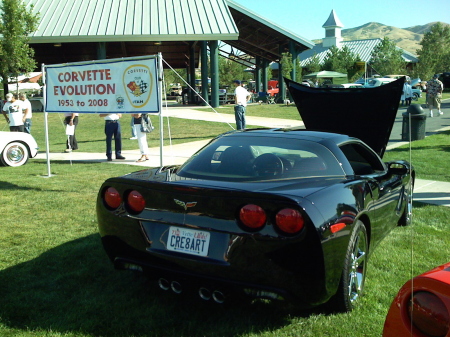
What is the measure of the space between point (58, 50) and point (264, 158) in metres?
36.0

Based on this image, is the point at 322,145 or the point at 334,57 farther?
the point at 334,57

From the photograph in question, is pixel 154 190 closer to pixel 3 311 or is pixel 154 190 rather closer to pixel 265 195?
pixel 265 195

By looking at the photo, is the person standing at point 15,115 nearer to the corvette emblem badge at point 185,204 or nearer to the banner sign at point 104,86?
the banner sign at point 104,86

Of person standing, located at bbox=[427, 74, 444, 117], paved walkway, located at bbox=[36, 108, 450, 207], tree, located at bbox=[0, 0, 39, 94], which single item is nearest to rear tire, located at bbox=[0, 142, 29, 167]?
paved walkway, located at bbox=[36, 108, 450, 207]

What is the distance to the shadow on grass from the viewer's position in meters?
3.56

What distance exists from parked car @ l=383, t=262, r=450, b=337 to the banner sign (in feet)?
22.1

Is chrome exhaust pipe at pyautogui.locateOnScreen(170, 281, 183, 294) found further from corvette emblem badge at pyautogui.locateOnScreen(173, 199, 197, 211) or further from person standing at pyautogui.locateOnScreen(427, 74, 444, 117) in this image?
person standing at pyautogui.locateOnScreen(427, 74, 444, 117)

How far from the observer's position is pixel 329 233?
3.39 meters

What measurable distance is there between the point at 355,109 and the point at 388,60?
55571mm

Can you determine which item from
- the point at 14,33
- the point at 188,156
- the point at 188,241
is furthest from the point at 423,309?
the point at 14,33

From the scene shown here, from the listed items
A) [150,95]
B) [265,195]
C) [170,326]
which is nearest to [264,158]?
[265,195]

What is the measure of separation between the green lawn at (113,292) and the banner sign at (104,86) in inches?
92.6

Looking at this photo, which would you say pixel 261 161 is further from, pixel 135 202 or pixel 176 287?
pixel 176 287

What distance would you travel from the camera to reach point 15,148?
1209cm
